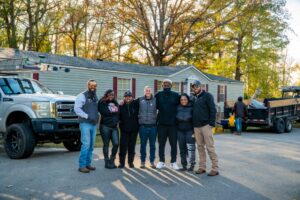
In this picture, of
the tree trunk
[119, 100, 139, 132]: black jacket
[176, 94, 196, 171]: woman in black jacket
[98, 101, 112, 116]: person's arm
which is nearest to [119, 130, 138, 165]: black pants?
[119, 100, 139, 132]: black jacket

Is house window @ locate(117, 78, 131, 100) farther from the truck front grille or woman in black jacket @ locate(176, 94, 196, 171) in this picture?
woman in black jacket @ locate(176, 94, 196, 171)

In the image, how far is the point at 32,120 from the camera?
29.8ft

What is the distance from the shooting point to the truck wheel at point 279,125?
702 inches

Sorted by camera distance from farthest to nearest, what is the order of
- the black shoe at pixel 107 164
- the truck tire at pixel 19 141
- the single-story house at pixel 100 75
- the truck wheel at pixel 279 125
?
the single-story house at pixel 100 75, the truck wheel at pixel 279 125, the truck tire at pixel 19 141, the black shoe at pixel 107 164

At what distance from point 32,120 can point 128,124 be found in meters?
2.59

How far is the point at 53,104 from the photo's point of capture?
365 inches

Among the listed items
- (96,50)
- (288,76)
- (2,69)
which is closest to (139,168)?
(2,69)

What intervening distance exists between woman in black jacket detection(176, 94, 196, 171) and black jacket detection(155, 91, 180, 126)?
111mm

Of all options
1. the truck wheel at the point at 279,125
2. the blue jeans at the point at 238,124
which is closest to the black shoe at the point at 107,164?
the blue jeans at the point at 238,124

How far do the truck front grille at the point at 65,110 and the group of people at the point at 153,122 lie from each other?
5.65 feet

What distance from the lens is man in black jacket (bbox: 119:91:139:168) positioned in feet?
26.9

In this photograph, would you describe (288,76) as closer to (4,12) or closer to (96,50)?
(96,50)

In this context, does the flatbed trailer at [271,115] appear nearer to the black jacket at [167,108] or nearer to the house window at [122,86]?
the house window at [122,86]

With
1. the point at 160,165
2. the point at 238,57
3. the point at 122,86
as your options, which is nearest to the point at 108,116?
the point at 160,165
